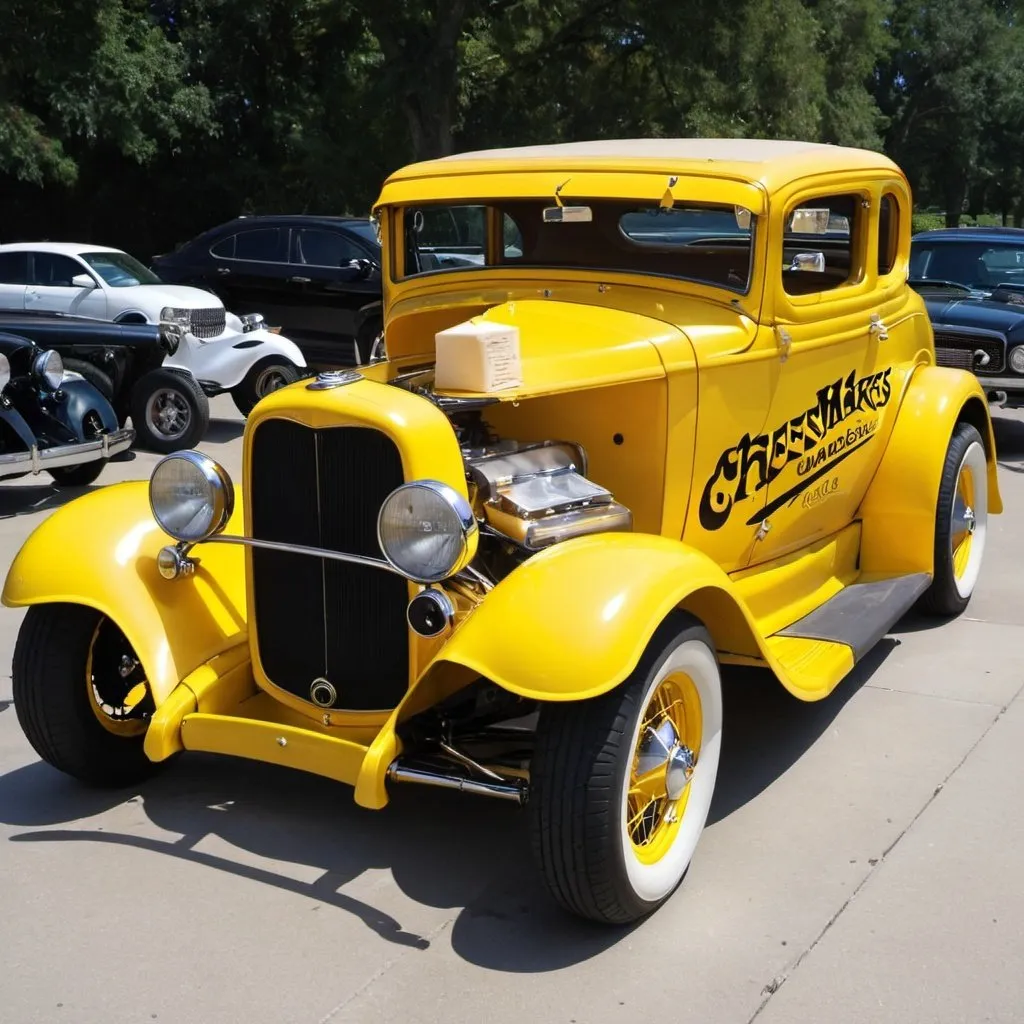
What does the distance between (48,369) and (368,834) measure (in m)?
5.38

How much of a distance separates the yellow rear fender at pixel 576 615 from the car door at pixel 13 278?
10110 millimetres

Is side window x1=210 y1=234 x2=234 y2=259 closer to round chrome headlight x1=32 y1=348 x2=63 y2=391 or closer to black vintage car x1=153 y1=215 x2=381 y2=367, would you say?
black vintage car x1=153 y1=215 x2=381 y2=367

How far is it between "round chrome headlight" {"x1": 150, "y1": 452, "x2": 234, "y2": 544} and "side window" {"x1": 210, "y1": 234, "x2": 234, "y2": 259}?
997 centimetres

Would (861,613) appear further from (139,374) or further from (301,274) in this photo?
(301,274)

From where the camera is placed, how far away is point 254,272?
513 inches

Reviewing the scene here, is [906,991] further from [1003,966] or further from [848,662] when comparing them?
[848,662]

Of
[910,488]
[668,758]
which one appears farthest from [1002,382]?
[668,758]

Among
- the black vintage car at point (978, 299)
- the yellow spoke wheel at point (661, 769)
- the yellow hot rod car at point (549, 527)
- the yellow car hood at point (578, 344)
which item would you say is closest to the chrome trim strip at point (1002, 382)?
the black vintage car at point (978, 299)

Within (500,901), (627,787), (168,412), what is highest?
(627,787)

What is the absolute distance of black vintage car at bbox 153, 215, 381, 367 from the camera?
41.3ft

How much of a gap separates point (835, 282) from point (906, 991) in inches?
118

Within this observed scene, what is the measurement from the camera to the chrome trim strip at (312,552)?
331cm

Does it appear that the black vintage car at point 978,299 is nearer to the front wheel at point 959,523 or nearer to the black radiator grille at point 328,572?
the front wheel at point 959,523

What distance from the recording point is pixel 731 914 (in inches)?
130
